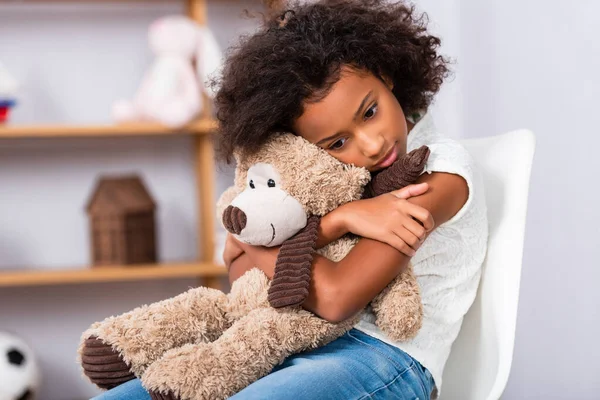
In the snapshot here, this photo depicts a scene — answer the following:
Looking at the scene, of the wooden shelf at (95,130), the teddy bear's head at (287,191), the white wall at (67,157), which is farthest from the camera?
the white wall at (67,157)

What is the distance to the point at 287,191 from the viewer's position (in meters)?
0.99

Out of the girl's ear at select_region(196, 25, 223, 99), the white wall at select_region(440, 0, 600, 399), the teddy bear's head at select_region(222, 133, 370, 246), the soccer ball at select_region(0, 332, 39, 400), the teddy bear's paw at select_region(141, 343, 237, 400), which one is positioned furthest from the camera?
the girl's ear at select_region(196, 25, 223, 99)

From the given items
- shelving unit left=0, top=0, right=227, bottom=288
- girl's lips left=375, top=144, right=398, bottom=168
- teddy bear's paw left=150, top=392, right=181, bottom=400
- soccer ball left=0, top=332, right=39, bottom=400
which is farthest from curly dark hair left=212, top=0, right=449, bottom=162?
soccer ball left=0, top=332, right=39, bottom=400

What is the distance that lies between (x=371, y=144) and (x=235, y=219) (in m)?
0.20

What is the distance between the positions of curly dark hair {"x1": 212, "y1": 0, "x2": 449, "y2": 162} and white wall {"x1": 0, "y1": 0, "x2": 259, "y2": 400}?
1.35 meters

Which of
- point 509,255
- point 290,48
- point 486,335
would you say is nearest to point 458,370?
point 486,335

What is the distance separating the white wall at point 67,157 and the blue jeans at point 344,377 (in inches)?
58.7

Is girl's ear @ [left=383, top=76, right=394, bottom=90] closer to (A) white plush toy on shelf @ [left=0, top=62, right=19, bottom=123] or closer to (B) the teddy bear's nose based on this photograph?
(B) the teddy bear's nose

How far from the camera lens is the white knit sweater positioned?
1.05 meters

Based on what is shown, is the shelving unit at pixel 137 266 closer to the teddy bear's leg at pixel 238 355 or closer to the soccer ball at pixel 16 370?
the soccer ball at pixel 16 370

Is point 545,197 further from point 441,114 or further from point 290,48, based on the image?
point 290,48

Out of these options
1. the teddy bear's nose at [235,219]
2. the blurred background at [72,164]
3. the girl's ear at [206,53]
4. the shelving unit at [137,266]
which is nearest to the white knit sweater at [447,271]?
the teddy bear's nose at [235,219]

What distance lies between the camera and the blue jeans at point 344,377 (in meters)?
0.88

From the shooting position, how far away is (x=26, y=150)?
2395 mm
